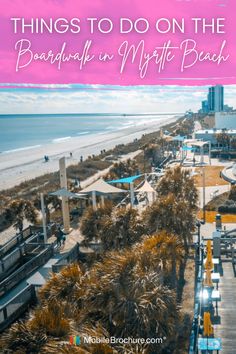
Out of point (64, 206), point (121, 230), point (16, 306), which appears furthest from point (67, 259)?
point (64, 206)

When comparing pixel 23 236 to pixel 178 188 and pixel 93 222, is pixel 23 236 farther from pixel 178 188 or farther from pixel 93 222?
pixel 178 188

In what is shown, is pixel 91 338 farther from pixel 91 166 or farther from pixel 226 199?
pixel 91 166

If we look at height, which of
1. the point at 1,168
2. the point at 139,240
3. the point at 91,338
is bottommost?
the point at 1,168

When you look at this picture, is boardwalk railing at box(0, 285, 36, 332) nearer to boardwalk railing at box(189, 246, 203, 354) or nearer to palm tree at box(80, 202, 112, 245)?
palm tree at box(80, 202, 112, 245)

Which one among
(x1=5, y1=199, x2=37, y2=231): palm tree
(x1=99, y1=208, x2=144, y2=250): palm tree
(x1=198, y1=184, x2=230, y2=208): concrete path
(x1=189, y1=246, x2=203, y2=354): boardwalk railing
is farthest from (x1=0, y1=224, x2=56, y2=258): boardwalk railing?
(x1=198, y1=184, x2=230, y2=208): concrete path

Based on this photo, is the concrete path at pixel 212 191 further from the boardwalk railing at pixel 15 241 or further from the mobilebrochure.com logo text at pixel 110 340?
the mobilebrochure.com logo text at pixel 110 340

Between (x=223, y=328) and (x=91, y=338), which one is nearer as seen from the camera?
(x=91, y=338)

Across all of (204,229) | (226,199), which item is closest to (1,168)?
(226,199)
